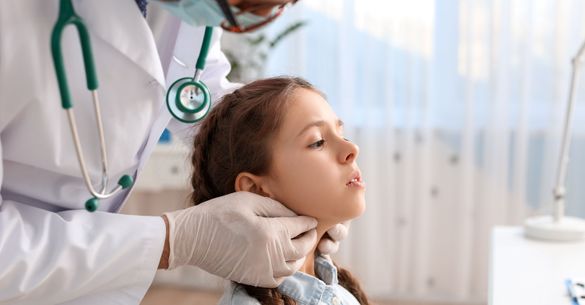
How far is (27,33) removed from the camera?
0.95 metres

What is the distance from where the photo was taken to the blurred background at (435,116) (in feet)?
9.67

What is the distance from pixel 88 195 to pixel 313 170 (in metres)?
0.38

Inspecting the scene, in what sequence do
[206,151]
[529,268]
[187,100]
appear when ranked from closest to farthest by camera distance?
[187,100] → [206,151] → [529,268]

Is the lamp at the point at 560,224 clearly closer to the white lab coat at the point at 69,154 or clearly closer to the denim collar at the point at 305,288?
the denim collar at the point at 305,288

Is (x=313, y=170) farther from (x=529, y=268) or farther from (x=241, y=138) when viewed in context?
(x=529, y=268)

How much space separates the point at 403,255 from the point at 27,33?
2454 millimetres

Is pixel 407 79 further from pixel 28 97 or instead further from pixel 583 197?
pixel 28 97

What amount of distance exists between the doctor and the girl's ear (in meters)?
0.08

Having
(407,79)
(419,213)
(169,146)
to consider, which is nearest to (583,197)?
(419,213)

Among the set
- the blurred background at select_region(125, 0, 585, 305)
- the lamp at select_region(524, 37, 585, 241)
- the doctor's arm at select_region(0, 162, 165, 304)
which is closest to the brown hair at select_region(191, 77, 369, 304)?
the doctor's arm at select_region(0, 162, 165, 304)

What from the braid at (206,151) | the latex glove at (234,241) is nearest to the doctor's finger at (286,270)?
the latex glove at (234,241)

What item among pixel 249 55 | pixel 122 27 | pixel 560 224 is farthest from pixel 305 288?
pixel 249 55

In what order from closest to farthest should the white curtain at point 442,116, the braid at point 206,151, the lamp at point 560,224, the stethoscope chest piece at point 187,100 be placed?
1. the stethoscope chest piece at point 187,100
2. the braid at point 206,151
3. the lamp at point 560,224
4. the white curtain at point 442,116

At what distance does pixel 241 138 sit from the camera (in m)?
1.27
